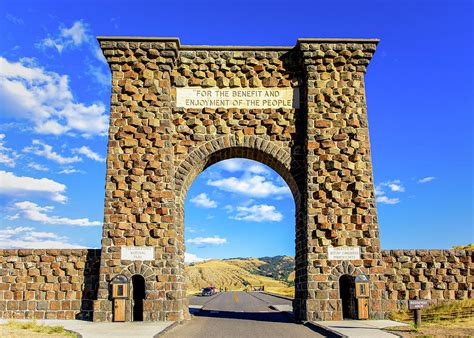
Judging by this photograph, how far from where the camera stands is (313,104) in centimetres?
1628

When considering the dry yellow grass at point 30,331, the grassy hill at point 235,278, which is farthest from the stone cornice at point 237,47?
the grassy hill at point 235,278

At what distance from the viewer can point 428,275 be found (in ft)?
51.5

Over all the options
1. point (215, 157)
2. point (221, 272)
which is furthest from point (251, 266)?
point (215, 157)

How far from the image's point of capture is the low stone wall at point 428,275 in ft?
50.9

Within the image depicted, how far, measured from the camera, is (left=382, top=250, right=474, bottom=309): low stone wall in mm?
15523

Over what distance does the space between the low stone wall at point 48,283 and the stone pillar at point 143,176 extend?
0.84 m

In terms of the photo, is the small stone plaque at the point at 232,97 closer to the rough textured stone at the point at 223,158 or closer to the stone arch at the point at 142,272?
the rough textured stone at the point at 223,158

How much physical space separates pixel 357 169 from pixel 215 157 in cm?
480

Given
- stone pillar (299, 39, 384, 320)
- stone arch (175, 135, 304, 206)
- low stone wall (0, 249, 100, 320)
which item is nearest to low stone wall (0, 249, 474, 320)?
low stone wall (0, 249, 100, 320)

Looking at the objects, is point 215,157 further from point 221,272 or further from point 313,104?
point 221,272

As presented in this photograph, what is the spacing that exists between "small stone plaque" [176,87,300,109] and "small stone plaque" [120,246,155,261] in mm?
5006

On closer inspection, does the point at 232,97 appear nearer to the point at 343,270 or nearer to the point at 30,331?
the point at 343,270

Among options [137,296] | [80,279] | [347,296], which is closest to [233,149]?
[137,296]

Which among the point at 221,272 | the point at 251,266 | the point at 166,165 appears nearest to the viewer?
the point at 166,165
